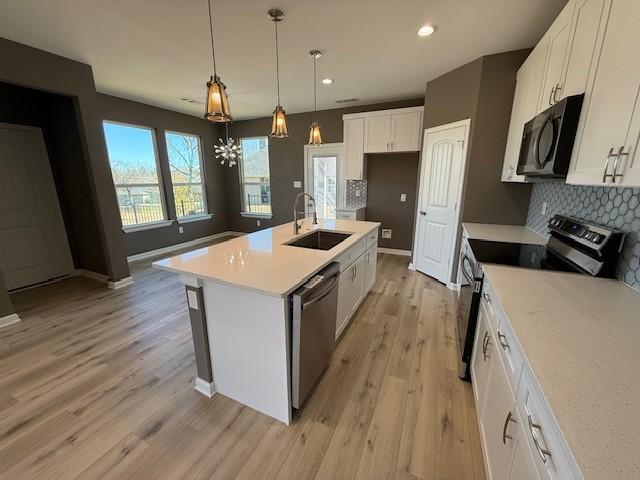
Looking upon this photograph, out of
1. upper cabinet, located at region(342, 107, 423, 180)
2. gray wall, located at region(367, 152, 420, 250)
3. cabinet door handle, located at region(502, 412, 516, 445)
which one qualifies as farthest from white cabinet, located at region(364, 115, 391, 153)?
cabinet door handle, located at region(502, 412, 516, 445)

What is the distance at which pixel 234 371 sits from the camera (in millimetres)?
1678

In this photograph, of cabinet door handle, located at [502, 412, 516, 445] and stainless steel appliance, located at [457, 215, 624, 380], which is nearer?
cabinet door handle, located at [502, 412, 516, 445]

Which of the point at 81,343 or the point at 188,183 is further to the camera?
the point at 188,183

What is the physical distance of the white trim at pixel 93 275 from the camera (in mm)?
3662

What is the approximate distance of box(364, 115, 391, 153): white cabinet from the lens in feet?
13.8

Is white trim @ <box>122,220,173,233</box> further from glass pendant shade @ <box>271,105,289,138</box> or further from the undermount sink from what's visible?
glass pendant shade @ <box>271,105,289,138</box>

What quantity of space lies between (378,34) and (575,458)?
9.64 ft

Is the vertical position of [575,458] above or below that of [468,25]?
below

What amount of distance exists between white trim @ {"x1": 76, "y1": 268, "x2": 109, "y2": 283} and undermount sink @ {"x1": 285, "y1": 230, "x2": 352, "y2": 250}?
3.02 metres

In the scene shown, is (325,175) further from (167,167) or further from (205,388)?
(205,388)

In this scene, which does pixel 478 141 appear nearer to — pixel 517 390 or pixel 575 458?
pixel 517 390

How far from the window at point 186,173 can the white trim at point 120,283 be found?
2063mm

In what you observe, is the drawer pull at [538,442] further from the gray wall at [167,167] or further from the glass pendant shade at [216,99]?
the gray wall at [167,167]

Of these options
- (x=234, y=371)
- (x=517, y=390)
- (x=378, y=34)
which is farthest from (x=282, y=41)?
(x=517, y=390)
